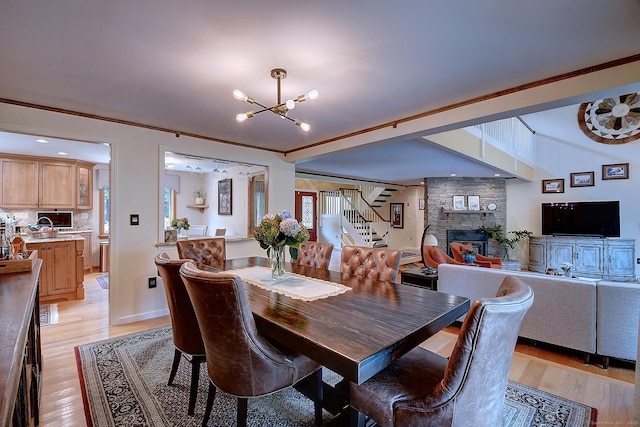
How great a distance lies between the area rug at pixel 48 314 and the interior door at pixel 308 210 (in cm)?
604

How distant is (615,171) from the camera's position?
6.45 meters

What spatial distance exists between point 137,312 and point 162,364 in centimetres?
134

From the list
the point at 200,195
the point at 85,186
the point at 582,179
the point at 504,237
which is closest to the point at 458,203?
the point at 504,237

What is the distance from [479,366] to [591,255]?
7.44 meters

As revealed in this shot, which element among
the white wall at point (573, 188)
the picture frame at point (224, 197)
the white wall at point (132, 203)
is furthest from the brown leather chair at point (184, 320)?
the white wall at point (573, 188)

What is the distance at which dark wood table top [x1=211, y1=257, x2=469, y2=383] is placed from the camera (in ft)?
3.62

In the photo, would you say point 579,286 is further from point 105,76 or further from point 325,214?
point 325,214

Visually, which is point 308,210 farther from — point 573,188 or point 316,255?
point 573,188

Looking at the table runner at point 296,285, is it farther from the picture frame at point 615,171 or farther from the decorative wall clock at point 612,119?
the picture frame at point 615,171

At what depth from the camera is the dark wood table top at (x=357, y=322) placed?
3.62 feet

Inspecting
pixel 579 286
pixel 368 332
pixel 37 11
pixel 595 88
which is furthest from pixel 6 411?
pixel 579 286

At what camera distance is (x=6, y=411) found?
2.06ft

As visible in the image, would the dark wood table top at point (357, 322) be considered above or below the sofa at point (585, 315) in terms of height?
above

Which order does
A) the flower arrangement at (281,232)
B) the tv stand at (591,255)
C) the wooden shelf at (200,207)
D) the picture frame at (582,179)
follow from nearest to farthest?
the flower arrangement at (281,232), the tv stand at (591,255), the picture frame at (582,179), the wooden shelf at (200,207)
